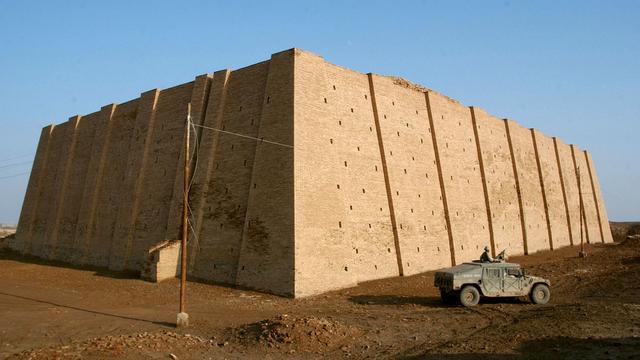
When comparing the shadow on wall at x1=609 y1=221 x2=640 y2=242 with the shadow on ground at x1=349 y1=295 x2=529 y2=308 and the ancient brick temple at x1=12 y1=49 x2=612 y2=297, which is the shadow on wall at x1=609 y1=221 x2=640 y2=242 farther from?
the shadow on ground at x1=349 y1=295 x2=529 y2=308

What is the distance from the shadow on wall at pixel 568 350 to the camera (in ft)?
33.1

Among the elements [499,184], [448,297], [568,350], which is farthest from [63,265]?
[499,184]

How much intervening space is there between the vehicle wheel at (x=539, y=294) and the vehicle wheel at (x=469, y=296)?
2.03 m

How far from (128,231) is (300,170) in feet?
38.9

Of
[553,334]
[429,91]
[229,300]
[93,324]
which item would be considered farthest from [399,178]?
[93,324]

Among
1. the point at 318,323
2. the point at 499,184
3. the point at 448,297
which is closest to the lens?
the point at 318,323

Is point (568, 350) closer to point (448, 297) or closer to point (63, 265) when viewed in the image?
point (448, 297)

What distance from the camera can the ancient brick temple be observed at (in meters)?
19.2

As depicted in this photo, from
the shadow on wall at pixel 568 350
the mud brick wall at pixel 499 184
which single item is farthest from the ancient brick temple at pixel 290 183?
the shadow on wall at pixel 568 350

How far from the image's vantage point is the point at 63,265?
28.9 m

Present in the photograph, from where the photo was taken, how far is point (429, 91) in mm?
28953

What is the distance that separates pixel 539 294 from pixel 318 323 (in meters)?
8.43

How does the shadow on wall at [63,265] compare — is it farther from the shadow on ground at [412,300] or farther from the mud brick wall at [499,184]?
the mud brick wall at [499,184]

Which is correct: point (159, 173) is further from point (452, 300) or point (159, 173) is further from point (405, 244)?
point (452, 300)
